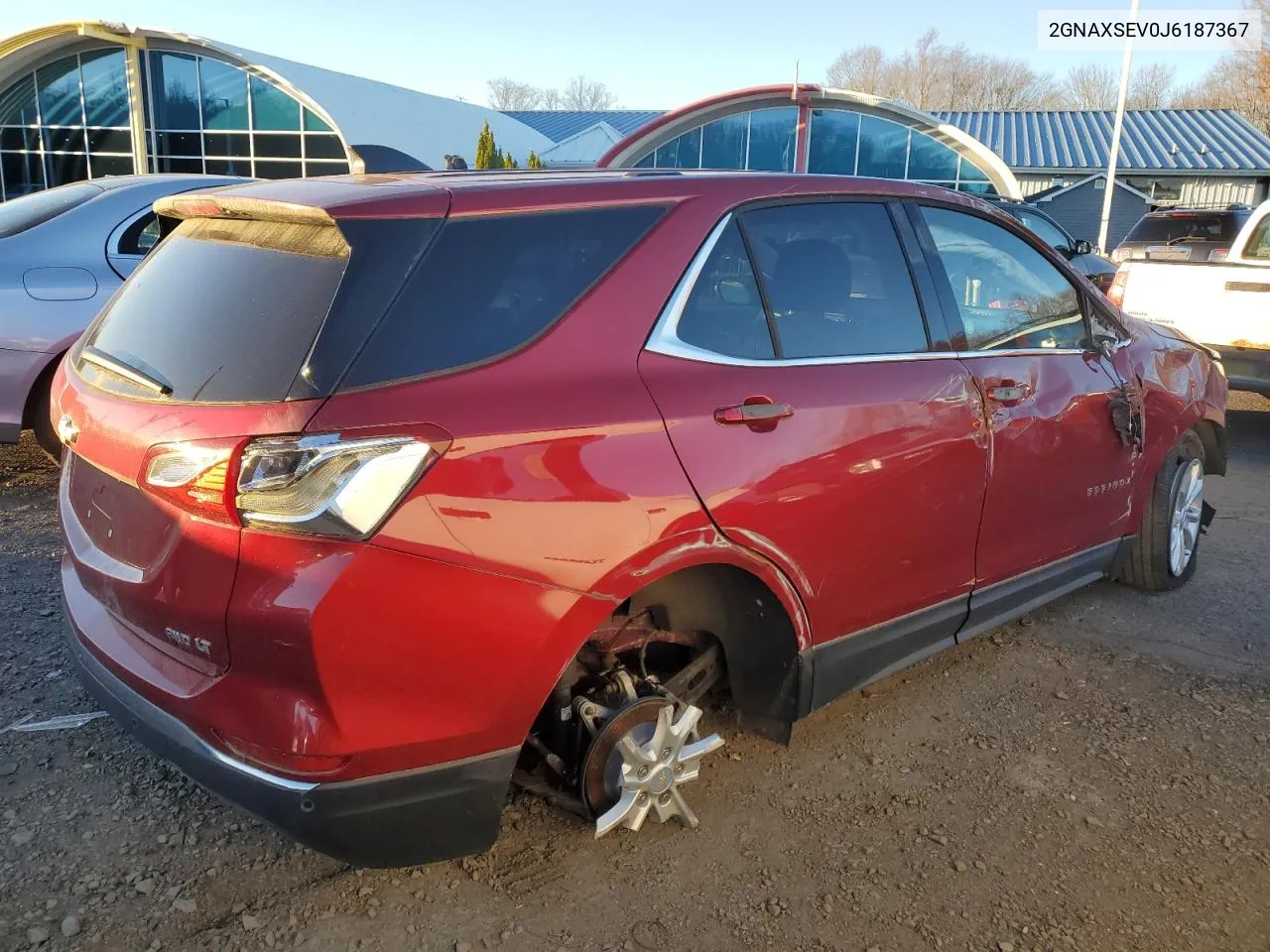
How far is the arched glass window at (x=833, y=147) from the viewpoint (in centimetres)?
2675

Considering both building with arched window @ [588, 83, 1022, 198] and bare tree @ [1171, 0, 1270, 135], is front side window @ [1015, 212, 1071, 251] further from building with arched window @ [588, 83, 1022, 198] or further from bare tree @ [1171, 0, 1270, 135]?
bare tree @ [1171, 0, 1270, 135]

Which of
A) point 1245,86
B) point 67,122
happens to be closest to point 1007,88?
point 1245,86

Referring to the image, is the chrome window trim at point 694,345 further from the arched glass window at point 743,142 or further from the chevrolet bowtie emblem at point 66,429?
the arched glass window at point 743,142

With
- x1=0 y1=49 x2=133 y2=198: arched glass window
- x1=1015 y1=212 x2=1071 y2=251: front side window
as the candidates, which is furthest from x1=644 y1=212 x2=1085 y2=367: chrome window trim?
x1=0 y1=49 x2=133 y2=198: arched glass window

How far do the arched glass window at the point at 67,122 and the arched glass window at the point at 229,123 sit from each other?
952mm

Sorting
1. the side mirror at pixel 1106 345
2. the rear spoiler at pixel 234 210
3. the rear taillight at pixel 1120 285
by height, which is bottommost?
the rear taillight at pixel 1120 285

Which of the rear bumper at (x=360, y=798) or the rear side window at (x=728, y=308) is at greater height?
the rear side window at (x=728, y=308)

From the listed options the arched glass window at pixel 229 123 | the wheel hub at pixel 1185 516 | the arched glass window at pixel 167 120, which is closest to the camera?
the wheel hub at pixel 1185 516

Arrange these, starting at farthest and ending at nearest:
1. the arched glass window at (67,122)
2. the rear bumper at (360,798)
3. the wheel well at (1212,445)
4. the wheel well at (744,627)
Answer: the arched glass window at (67,122) → the wheel well at (1212,445) → the wheel well at (744,627) → the rear bumper at (360,798)

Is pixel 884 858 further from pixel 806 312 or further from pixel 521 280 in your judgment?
pixel 521 280

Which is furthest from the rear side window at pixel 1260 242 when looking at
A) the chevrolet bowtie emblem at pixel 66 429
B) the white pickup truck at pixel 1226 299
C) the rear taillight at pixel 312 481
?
the chevrolet bowtie emblem at pixel 66 429

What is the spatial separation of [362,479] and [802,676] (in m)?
1.44

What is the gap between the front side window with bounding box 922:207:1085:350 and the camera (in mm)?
3320

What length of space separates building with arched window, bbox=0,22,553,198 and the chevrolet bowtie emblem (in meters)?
24.0
